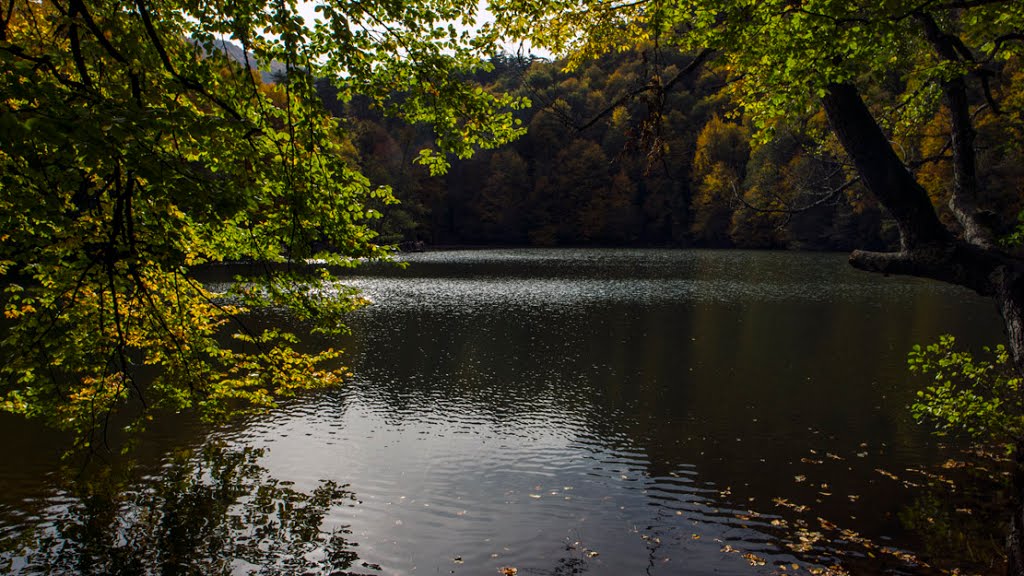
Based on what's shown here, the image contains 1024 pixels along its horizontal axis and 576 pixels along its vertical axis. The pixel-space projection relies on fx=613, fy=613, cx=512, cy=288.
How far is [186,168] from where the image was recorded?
4910 mm

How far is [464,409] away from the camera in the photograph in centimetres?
1491

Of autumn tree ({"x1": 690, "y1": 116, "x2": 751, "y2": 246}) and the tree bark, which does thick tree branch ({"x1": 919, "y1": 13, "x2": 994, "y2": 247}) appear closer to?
the tree bark

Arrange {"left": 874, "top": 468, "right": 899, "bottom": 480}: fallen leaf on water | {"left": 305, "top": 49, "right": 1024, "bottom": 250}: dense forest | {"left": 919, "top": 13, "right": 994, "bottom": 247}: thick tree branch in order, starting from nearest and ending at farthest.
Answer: {"left": 919, "top": 13, "right": 994, "bottom": 247}: thick tree branch
{"left": 874, "top": 468, "right": 899, "bottom": 480}: fallen leaf on water
{"left": 305, "top": 49, "right": 1024, "bottom": 250}: dense forest

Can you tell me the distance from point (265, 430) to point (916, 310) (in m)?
26.7

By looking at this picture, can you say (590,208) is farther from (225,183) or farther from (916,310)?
(225,183)

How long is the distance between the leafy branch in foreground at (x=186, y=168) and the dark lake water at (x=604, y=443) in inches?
123

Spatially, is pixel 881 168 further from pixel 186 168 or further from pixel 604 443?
pixel 604 443

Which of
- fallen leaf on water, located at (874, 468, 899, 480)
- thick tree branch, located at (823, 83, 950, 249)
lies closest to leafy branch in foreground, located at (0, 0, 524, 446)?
thick tree branch, located at (823, 83, 950, 249)

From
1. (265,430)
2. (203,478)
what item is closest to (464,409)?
(265,430)

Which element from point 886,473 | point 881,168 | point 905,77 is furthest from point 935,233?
point 886,473

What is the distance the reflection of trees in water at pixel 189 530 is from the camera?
7.68 meters

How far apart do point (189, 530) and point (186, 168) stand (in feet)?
19.4

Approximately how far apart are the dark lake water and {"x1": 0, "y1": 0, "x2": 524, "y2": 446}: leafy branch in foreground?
3114mm

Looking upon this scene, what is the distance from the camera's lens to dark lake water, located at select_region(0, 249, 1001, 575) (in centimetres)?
841
